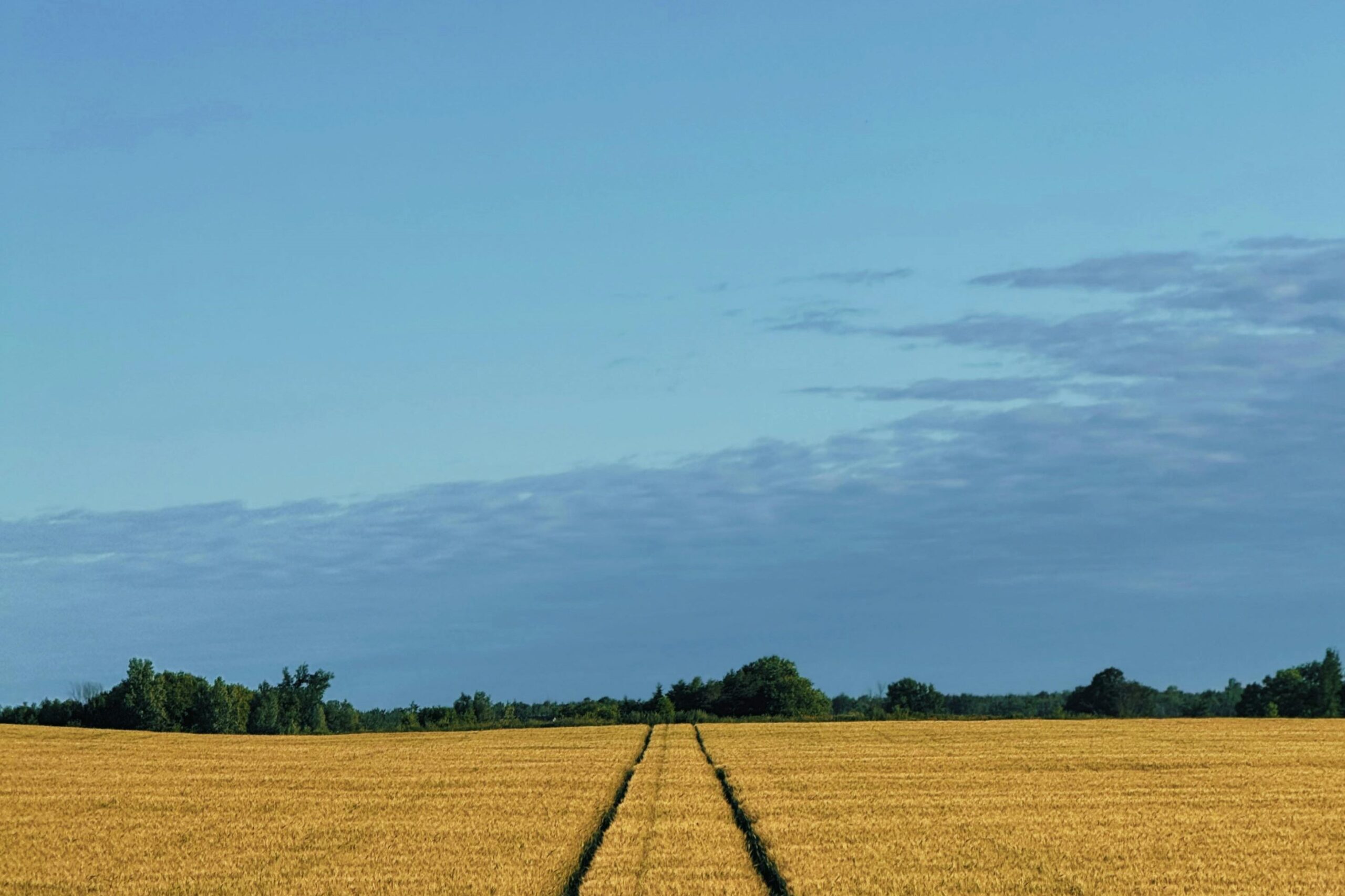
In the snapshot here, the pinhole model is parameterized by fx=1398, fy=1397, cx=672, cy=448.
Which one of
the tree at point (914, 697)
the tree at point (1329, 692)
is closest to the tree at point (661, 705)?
the tree at point (914, 697)

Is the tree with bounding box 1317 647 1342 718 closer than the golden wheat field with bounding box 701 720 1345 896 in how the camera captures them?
No

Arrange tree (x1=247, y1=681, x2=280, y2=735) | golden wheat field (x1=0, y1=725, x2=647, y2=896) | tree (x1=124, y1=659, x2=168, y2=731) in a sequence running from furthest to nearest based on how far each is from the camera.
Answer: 1. tree (x1=247, y1=681, x2=280, y2=735)
2. tree (x1=124, y1=659, x2=168, y2=731)
3. golden wheat field (x1=0, y1=725, x2=647, y2=896)

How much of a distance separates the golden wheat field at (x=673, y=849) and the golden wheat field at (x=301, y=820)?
2.44 feet

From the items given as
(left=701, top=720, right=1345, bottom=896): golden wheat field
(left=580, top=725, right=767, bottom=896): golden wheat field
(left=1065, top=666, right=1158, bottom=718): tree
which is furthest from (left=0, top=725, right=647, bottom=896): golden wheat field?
(left=1065, top=666, right=1158, bottom=718): tree

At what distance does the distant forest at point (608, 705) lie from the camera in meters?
114

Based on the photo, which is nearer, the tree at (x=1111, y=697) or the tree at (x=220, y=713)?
the tree at (x=220, y=713)

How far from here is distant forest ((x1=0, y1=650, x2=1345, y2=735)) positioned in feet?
375

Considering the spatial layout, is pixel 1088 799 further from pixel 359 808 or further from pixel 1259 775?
pixel 359 808

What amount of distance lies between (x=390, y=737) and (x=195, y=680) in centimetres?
5416

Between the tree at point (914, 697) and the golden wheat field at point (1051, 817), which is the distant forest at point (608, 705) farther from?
the golden wheat field at point (1051, 817)

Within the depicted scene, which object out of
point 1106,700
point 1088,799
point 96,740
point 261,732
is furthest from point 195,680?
point 1088,799

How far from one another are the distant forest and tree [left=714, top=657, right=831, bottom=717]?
5.3 inches

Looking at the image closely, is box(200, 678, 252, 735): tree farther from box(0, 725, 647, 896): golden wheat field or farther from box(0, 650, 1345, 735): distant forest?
box(0, 725, 647, 896): golden wheat field

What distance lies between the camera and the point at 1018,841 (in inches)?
974
